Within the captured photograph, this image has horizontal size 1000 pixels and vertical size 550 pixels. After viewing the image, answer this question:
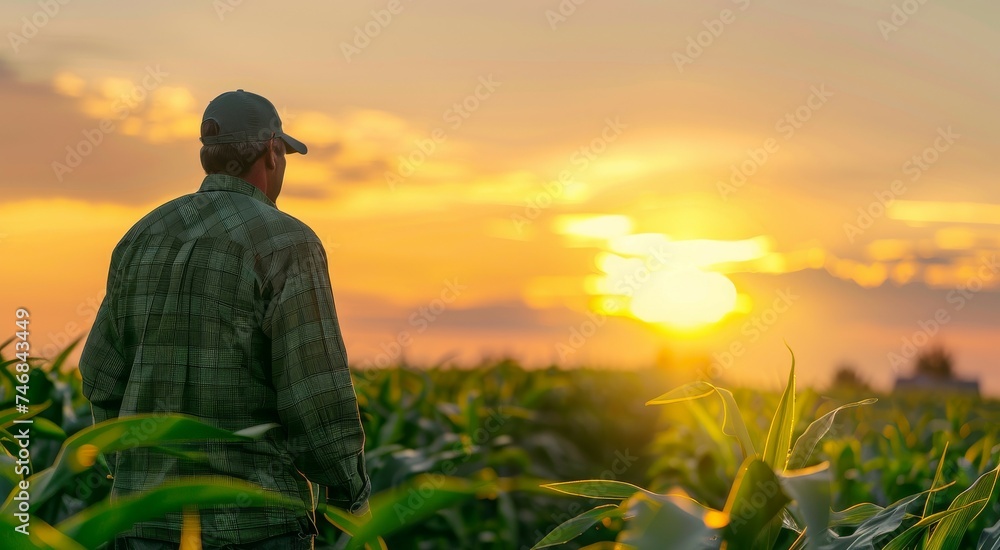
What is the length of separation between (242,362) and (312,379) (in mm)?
217

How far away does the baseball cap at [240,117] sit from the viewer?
2.40 m

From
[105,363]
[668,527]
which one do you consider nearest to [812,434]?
[668,527]

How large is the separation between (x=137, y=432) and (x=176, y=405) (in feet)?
4.82

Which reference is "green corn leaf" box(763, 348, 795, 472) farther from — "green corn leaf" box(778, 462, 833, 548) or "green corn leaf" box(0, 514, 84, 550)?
"green corn leaf" box(0, 514, 84, 550)

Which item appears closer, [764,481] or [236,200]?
[764,481]

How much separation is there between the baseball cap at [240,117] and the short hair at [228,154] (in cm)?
1

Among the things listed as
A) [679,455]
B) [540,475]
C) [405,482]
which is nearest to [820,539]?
[405,482]

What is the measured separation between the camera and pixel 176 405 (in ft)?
7.39

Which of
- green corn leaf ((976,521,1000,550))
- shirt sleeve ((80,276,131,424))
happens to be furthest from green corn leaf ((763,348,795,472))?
shirt sleeve ((80,276,131,424))

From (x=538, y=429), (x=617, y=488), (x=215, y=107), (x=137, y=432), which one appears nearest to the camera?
(x=137, y=432)

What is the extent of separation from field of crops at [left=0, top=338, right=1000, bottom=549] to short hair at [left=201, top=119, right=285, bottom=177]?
2.68ft

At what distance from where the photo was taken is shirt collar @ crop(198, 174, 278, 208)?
2402 millimetres

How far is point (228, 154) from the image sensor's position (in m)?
2.42

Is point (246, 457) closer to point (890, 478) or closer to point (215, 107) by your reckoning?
point (215, 107)
